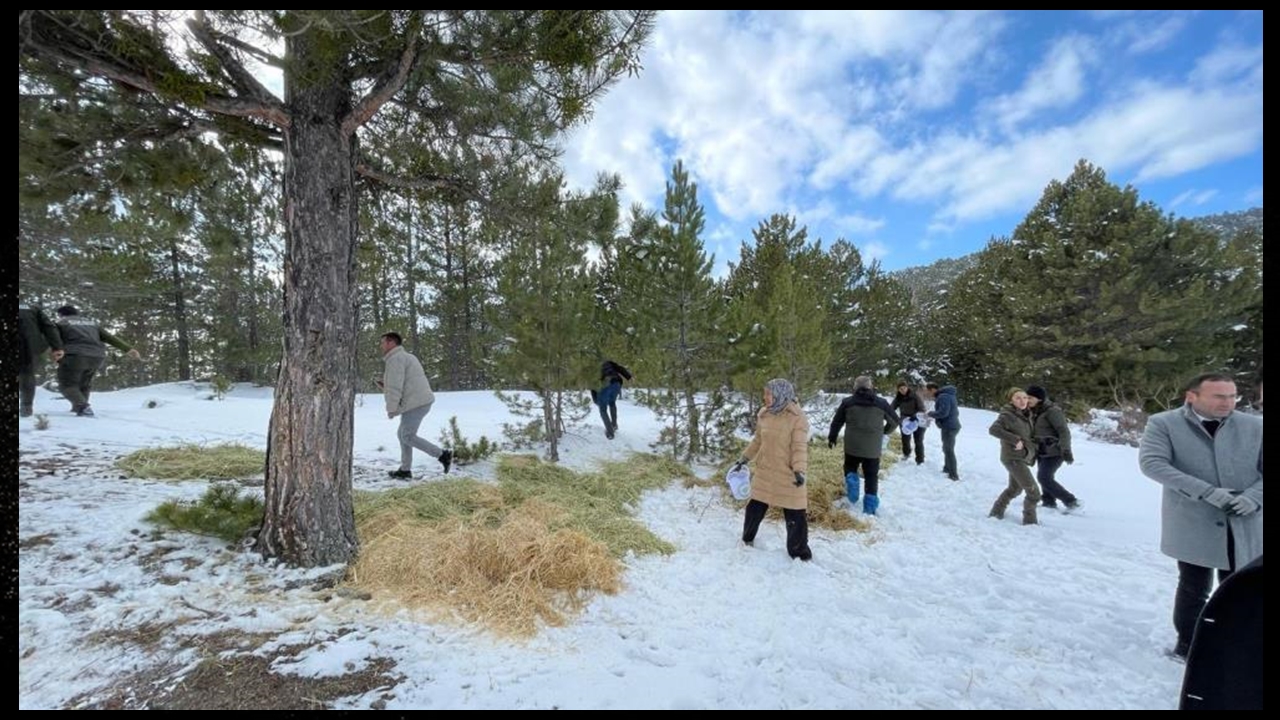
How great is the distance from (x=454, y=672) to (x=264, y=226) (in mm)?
5196

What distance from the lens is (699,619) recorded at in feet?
9.66

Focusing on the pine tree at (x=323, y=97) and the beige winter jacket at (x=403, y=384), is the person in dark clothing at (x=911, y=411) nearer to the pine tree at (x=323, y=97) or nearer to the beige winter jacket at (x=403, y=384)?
the pine tree at (x=323, y=97)

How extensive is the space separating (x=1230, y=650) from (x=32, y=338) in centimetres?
430

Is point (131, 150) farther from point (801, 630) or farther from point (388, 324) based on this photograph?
point (388, 324)

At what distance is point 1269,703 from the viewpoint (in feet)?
3.30

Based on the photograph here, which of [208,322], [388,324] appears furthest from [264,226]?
[388,324]

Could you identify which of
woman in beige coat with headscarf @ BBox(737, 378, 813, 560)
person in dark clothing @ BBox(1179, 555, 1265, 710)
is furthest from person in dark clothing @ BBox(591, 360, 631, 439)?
person in dark clothing @ BBox(1179, 555, 1265, 710)

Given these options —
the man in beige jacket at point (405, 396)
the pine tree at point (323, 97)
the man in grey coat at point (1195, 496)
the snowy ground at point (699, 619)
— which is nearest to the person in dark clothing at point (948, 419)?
the snowy ground at point (699, 619)

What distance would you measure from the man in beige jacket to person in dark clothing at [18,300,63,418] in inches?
124

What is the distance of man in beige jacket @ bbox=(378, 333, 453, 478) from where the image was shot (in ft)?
18.3

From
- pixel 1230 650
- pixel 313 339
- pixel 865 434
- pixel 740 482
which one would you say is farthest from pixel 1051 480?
pixel 313 339

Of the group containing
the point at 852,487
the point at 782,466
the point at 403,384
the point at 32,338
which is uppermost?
the point at 32,338

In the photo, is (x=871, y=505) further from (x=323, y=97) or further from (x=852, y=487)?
(x=323, y=97)

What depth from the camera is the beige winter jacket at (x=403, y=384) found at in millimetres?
5613
